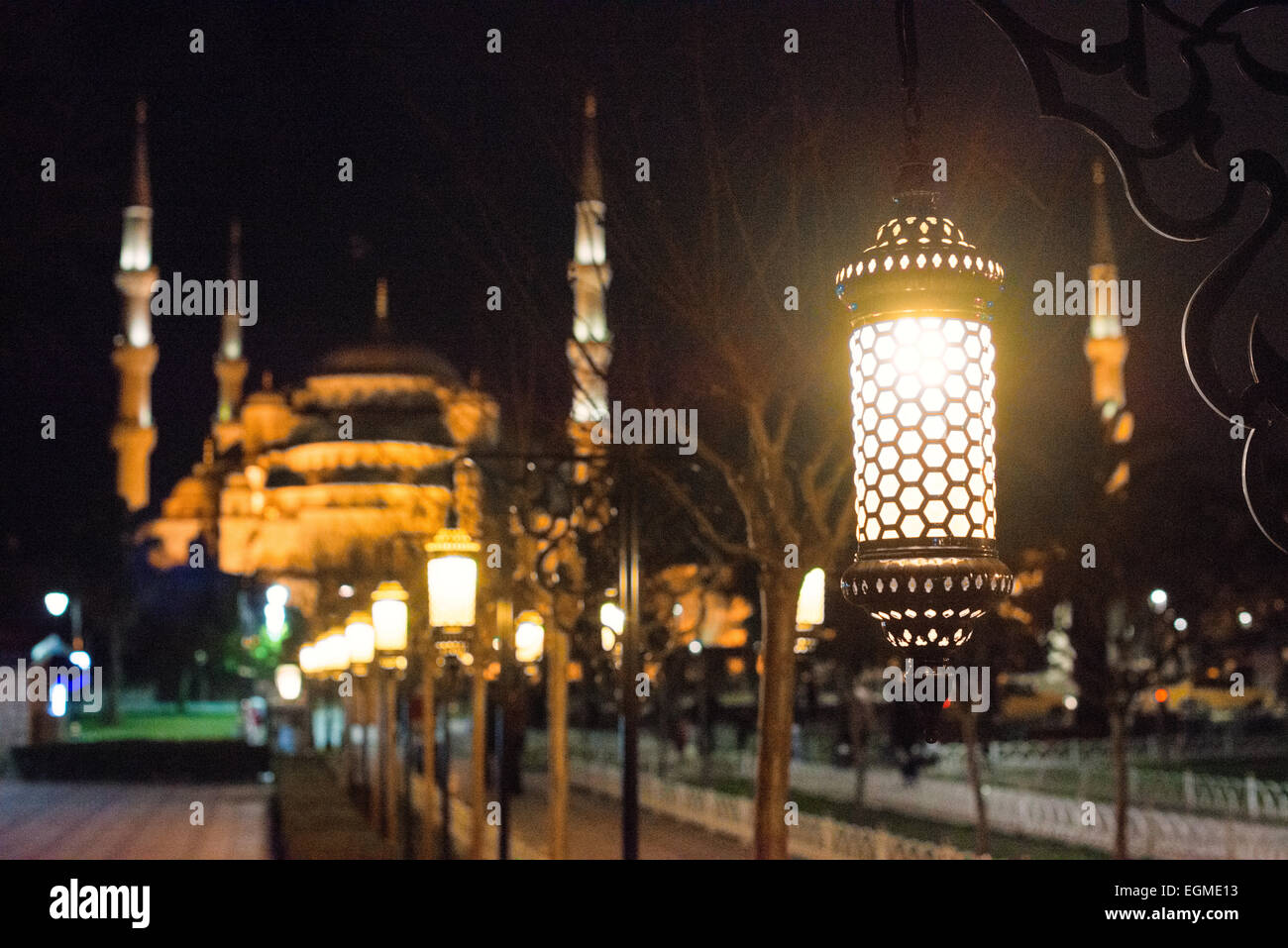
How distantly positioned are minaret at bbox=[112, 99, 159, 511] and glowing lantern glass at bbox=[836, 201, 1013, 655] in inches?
3728

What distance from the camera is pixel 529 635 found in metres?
17.8

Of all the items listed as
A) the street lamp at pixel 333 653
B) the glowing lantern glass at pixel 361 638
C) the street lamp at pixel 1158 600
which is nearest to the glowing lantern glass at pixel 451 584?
the glowing lantern glass at pixel 361 638

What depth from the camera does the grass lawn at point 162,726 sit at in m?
68.4

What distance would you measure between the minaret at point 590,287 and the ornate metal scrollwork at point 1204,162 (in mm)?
6687

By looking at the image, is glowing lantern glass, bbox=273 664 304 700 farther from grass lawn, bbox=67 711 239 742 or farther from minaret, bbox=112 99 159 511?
minaret, bbox=112 99 159 511

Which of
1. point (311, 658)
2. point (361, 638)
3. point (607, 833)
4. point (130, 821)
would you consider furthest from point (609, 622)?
point (311, 658)

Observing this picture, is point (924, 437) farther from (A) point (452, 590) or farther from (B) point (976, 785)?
(B) point (976, 785)

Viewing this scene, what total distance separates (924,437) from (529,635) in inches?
593

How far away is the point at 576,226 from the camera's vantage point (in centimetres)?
1205

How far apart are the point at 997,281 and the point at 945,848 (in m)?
14.5

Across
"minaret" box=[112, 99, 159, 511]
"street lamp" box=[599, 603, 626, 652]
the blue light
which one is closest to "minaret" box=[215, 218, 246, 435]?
"minaret" box=[112, 99, 159, 511]
